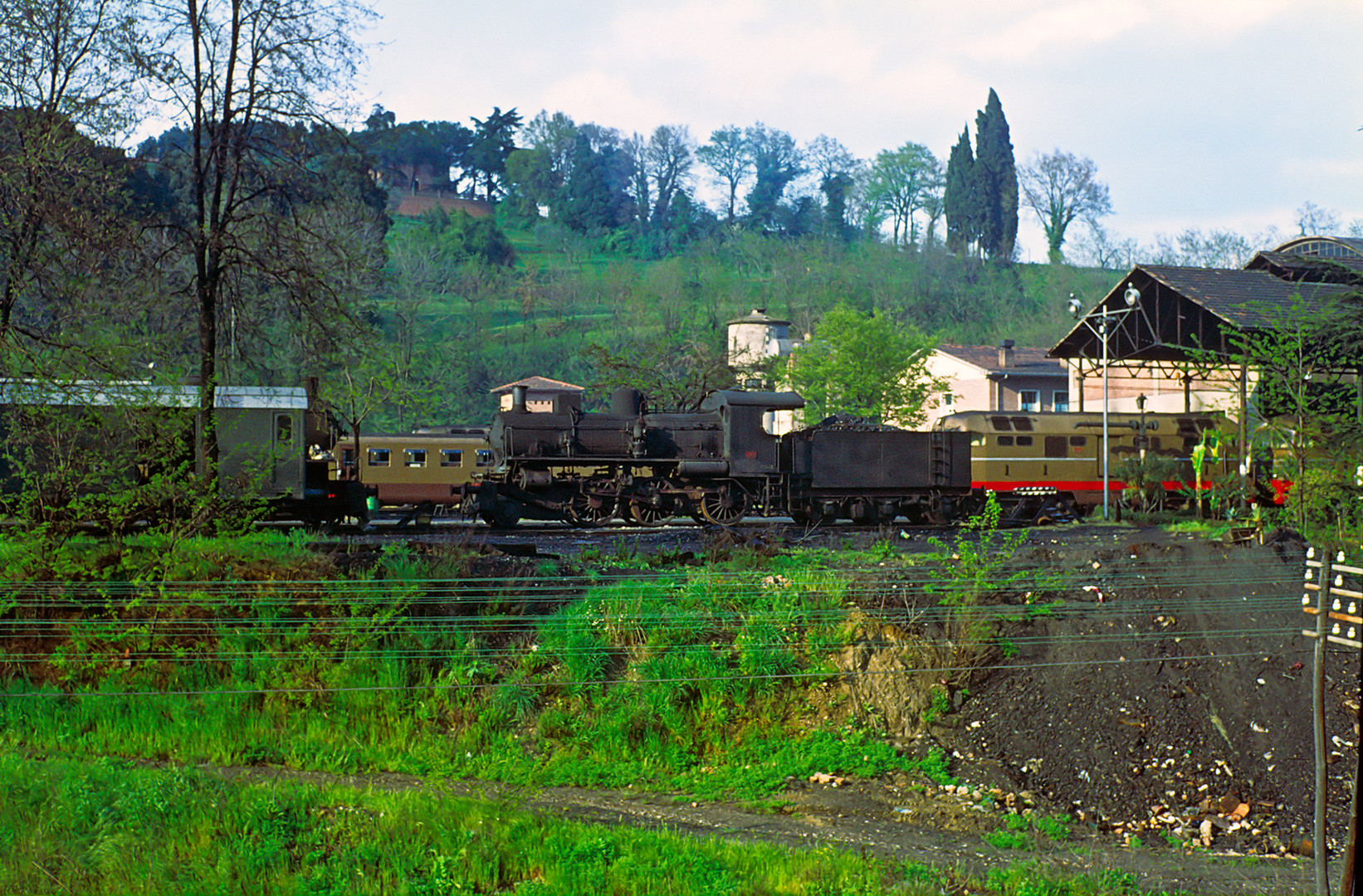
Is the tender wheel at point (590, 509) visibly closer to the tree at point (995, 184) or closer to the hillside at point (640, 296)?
the hillside at point (640, 296)

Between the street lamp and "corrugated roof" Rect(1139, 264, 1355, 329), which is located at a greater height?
"corrugated roof" Rect(1139, 264, 1355, 329)

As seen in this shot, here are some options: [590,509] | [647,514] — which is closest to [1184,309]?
[647,514]

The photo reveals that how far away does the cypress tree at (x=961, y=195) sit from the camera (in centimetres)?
7894

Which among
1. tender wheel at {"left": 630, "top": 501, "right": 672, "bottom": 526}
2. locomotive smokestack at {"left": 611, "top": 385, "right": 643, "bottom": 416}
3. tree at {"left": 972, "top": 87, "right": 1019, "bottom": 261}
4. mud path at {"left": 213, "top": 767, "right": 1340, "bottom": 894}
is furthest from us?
tree at {"left": 972, "top": 87, "right": 1019, "bottom": 261}

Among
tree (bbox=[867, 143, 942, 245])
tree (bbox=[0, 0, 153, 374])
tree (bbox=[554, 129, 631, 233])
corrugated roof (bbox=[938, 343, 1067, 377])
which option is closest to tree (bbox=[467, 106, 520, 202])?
tree (bbox=[554, 129, 631, 233])

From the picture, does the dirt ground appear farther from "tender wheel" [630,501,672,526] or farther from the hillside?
the hillside

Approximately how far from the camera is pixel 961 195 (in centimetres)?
8119

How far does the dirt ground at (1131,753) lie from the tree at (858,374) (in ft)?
76.9

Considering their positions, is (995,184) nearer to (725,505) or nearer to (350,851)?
(725,505)

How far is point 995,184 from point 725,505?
70.3m

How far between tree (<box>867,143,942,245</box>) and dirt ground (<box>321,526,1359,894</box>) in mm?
83994

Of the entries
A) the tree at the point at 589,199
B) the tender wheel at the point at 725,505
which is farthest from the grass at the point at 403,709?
the tree at the point at 589,199

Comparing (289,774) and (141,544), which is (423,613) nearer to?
(289,774)

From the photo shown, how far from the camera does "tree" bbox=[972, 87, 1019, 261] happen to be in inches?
3041
